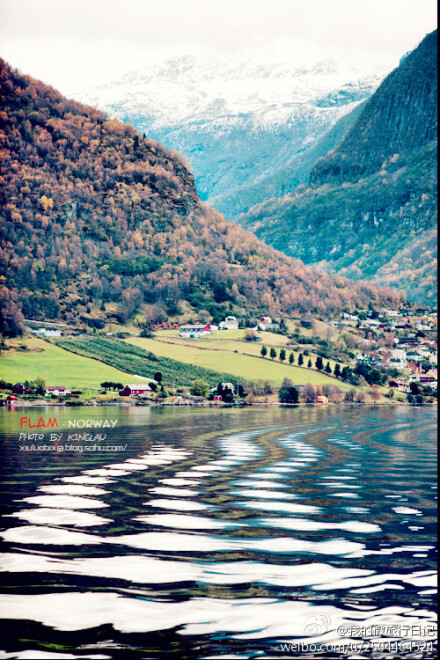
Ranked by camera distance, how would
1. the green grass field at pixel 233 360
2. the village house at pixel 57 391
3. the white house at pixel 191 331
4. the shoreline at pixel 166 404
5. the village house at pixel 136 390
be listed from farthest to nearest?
the white house at pixel 191 331 < the green grass field at pixel 233 360 < the village house at pixel 136 390 < the village house at pixel 57 391 < the shoreline at pixel 166 404

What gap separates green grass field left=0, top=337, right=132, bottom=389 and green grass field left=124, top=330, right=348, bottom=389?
18.4m

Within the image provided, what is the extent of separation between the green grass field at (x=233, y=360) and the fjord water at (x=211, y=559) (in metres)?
104

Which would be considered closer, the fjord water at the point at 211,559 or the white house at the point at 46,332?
the fjord water at the point at 211,559

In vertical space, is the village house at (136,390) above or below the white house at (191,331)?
below

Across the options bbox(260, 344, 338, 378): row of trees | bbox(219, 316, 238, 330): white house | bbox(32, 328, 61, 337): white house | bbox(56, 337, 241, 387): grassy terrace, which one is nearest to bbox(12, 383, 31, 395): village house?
bbox(56, 337, 241, 387): grassy terrace

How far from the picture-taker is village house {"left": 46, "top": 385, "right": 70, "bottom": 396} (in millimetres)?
115500

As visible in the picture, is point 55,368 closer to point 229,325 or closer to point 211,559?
point 229,325

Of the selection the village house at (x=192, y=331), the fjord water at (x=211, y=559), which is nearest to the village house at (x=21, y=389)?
the village house at (x=192, y=331)

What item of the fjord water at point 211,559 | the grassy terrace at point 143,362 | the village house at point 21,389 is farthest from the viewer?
the grassy terrace at point 143,362

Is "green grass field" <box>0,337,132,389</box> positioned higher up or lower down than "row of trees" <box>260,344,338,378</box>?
lower down

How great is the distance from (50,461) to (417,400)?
11728 cm

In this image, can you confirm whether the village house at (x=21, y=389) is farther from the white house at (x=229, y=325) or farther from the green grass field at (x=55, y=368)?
the white house at (x=229, y=325)

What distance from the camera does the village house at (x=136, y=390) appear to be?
4820 inches

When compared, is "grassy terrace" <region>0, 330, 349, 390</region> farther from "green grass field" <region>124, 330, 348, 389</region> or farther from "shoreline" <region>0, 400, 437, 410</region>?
"shoreline" <region>0, 400, 437, 410</region>
